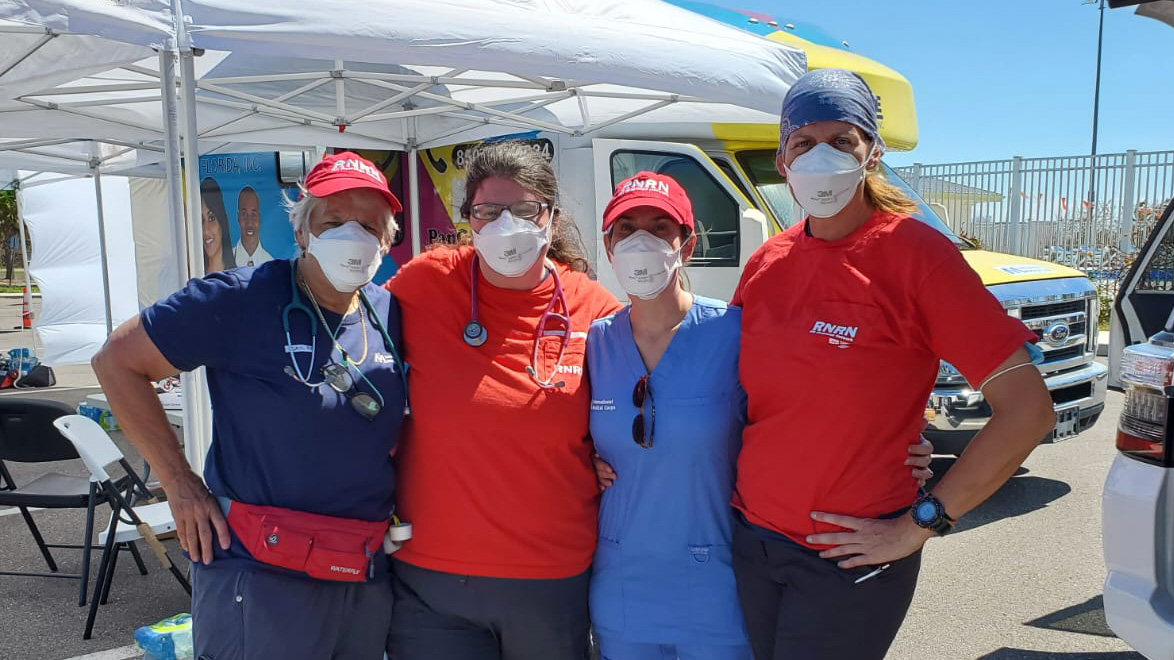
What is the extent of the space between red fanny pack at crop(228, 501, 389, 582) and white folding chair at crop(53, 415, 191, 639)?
2264 millimetres

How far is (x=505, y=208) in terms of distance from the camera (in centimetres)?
216

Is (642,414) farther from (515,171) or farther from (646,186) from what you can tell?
(515,171)

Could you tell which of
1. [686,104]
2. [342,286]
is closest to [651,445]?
[342,286]

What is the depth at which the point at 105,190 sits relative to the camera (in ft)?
36.0

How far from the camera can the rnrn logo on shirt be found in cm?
174

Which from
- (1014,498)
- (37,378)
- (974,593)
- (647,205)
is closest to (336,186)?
(647,205)

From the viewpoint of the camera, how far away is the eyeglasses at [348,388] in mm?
1924

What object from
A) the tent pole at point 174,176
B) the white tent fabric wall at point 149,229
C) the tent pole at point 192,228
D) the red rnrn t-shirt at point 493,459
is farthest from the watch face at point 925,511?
the white tent fabric wall at point 149,229

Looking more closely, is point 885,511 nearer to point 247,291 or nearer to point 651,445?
point 651,445

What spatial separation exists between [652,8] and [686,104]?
5.74ft

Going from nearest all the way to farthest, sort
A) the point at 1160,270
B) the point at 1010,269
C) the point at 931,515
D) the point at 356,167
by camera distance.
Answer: the point at 931,515 < the point at 356,167 < the point at 1160,270 < the point at 1010,269

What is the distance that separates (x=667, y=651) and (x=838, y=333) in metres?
0.87

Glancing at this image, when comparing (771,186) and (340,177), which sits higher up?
(340,177)

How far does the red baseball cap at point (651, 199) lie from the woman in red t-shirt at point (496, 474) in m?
0.24
